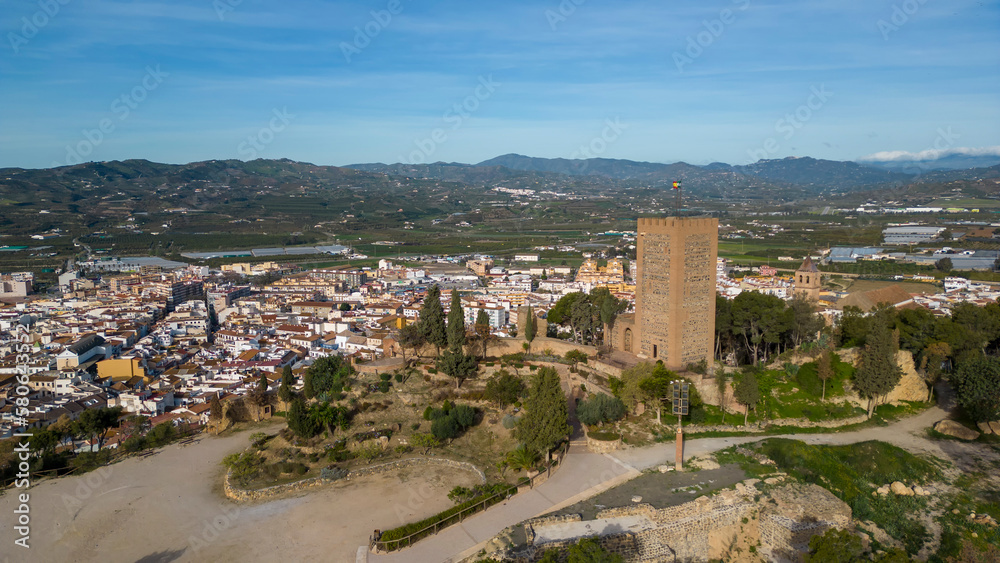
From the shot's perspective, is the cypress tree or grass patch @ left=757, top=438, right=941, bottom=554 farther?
the cypress tree

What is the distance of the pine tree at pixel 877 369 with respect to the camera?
18.6 m

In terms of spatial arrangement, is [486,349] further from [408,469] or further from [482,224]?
[482,224]

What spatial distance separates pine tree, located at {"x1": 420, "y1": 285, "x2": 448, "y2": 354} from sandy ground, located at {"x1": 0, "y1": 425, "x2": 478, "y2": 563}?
644 cm

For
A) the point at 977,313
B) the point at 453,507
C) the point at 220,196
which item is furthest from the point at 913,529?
the point at 220,196

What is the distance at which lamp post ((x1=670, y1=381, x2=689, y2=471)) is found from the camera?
14891 millimetres

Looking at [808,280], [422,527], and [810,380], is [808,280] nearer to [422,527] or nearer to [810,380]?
[810,380]

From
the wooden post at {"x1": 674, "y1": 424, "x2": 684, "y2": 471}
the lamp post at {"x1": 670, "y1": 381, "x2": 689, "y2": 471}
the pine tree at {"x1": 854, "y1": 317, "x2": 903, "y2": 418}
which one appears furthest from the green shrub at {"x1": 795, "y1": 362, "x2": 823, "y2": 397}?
the wooden post at {"x1": 674, "y1": 424, "x2": 684, "y2": 471}

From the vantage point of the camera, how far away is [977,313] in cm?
2239

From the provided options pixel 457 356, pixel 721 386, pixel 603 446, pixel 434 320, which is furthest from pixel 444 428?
pixel 721 386

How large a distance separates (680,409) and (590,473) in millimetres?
2551

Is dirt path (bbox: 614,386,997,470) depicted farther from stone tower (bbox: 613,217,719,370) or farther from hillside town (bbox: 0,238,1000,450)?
hillside town (bbox: 0,238,1000,450)

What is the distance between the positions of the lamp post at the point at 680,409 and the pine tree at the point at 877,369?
5.39m

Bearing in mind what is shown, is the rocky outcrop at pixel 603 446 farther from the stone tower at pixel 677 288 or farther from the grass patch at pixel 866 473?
the stone tower at pixel 677 288

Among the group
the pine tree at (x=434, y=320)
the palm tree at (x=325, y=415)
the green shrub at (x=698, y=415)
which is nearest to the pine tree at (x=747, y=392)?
the green shrub at (x=698, y=415)
